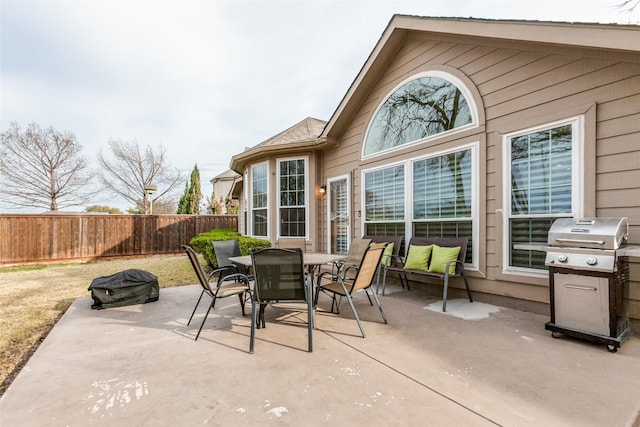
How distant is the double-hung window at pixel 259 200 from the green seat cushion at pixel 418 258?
14.1ft

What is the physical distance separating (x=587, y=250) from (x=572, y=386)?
1300 millimetres

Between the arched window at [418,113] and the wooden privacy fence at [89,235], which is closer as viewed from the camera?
the arched window at [418,113]

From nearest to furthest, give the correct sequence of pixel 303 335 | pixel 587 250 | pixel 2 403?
pixel 2 403, pixel 587 250, pixel 303 335

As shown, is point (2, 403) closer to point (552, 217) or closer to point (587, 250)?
point (587, 250)

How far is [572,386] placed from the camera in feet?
6.50

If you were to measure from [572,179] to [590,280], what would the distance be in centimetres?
128

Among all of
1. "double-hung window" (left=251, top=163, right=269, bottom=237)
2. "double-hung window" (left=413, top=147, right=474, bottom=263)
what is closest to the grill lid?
"double-hung window" (left=413, top=147, right=474, bottom=263)

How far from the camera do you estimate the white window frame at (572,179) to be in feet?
10.6

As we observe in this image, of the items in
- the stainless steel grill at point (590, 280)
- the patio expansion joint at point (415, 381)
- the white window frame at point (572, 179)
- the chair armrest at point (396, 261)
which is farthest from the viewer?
the chair armrest at point (396, 261)

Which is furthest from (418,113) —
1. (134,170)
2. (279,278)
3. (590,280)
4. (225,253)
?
(134,170)

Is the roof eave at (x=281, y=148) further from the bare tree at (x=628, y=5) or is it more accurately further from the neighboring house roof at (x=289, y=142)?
the bare tree at (x=628, y=5)

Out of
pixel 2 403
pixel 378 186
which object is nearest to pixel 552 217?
pixel 378 186

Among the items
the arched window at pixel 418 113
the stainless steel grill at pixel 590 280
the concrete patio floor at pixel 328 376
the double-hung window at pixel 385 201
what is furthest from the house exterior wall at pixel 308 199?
the stainless steel grill at pixel 590 280

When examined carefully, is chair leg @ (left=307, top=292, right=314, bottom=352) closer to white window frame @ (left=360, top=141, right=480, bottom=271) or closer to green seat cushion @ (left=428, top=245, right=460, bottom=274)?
green seat cushion @ (left=428, top=245, right=460, bottom=274)
